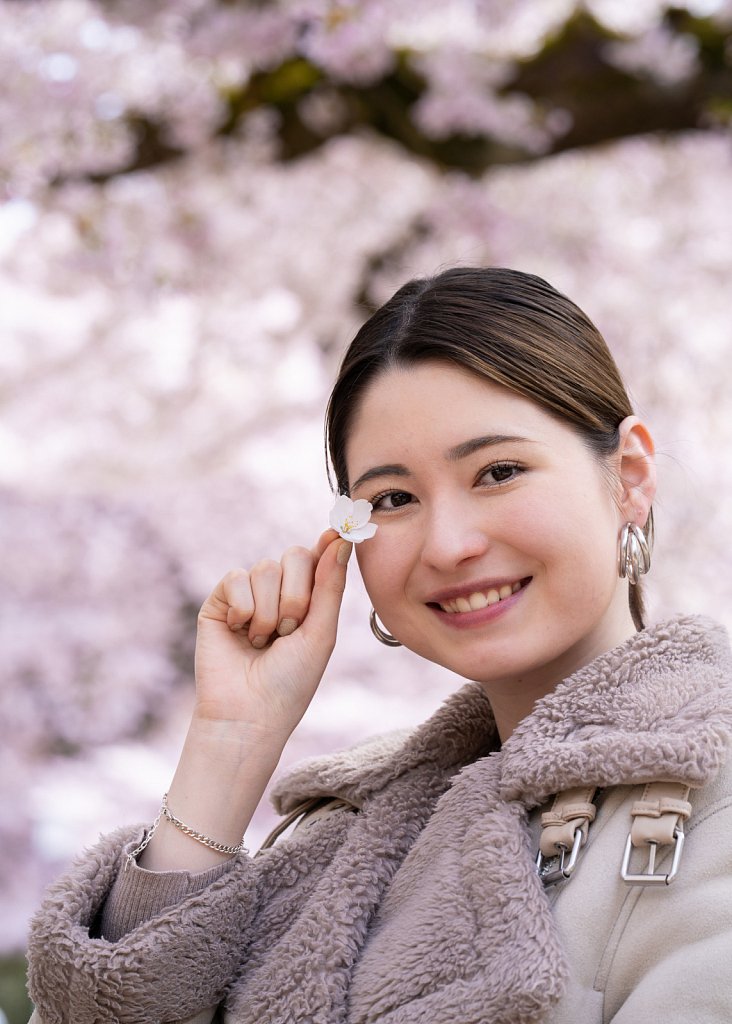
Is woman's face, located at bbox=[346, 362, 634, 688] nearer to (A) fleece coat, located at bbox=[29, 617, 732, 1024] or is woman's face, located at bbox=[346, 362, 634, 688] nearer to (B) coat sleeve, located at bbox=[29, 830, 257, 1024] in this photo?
(A) fleece coat, located at bbox=[29, 617, 732, 1024]

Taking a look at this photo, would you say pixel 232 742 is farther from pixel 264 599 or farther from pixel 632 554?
pixel 632 554

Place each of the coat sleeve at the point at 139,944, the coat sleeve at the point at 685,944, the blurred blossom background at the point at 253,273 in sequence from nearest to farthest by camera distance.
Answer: the coat sleeve at the point at 685,944, the coat sleeve at the point at 139,944, the blurred blossom background at the point at 253,273

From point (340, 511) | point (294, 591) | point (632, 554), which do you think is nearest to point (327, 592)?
point (294, 591)

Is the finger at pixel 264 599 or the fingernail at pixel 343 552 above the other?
the fingernail at pixel 343 552

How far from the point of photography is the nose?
1.28 metres

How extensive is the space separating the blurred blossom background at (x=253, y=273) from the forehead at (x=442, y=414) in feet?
5.51

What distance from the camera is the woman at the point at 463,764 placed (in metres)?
1.06

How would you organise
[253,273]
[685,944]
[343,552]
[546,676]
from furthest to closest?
[253,273]
[343,552]
[546,676]
[685,944]

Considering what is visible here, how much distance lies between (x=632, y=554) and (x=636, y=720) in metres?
0.29

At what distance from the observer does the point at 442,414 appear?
4.33 ft

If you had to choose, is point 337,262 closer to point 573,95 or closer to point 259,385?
point 259,385

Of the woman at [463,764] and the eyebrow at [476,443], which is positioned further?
the eyebrow at [476,443]

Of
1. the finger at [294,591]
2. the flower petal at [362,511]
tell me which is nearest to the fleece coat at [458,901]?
the finger at [294,591]

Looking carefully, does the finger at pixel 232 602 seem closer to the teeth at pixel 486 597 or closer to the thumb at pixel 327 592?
the thumb at pixel 327 592
